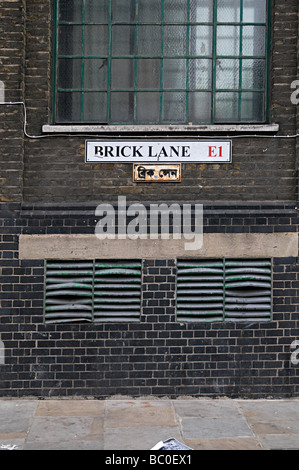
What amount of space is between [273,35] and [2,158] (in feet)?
14.3

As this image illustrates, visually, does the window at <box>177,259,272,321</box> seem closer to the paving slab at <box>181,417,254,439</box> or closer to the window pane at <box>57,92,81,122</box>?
the paving slab at <box>181,417,254,439</box>

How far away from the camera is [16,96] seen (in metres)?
7.30

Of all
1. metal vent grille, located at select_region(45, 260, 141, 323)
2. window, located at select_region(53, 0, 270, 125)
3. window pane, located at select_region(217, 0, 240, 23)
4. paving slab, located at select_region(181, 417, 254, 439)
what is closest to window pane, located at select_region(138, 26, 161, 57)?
window, located at select_region(53, 0, 270, 125)

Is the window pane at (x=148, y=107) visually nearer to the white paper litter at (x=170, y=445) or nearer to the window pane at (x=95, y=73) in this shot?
the window pane at (x=95, y=73)

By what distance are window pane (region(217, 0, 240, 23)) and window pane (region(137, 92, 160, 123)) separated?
1.50m

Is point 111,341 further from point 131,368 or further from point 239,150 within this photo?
point 239,150

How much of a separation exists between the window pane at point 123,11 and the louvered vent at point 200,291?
3750 millimetres

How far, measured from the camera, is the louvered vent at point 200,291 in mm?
7324

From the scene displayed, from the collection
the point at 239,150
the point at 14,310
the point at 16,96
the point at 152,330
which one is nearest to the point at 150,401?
the point at 152,330

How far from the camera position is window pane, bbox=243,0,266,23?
759 centimetres

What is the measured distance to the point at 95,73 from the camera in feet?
25.0

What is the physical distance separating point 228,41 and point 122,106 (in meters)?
1.88

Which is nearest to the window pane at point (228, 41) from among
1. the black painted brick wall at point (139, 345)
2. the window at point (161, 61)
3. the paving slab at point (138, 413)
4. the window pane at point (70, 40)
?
the window at point (161, 61)

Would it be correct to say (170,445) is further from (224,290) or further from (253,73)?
(253,73)
